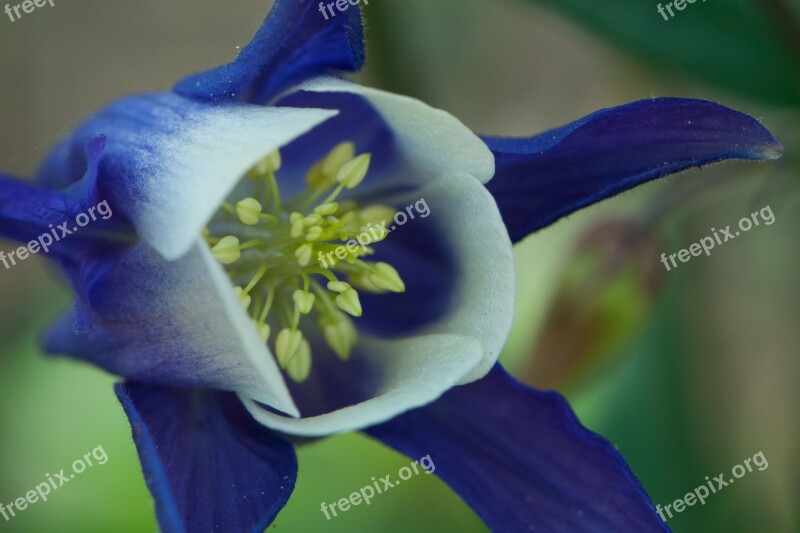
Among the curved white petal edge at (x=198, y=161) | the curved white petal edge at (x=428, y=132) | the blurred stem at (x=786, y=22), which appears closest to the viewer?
the curved white petal edge at (x=198, y=161)

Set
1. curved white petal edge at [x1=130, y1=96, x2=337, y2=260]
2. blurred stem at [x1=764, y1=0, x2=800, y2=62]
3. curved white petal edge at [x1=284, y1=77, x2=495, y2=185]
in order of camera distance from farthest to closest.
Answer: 1. blurred stem at [x1=764, y1=0, x2=800, y2=62]
2. curved white petal edge at [x1=284, y1=77, x2=495, y2=185]
3. curved white petal edge at [x1=130, y1=96, x2=337, y2=260]

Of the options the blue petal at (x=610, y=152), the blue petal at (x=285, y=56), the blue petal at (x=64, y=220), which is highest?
the blue petal at (x=285, y=56)

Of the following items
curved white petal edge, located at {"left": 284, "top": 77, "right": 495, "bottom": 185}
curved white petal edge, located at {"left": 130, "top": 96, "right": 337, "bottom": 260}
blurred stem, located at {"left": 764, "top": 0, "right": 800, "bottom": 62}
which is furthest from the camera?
blurred stem, located at {"left": 764, "top": 0, "right": 800, "bottom": 62}

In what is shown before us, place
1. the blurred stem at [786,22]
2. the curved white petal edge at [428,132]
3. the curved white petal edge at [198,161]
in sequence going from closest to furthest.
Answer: the curved white petal edge at [198,161]
the curved white petal edge at [428,132]
the blurred stem at [786,22]

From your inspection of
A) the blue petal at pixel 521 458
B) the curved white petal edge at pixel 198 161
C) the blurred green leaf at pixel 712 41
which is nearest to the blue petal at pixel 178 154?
the curved white petal edge at pixel 198 161

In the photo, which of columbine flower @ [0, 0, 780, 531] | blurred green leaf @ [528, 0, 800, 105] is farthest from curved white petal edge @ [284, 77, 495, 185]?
blurred green leaf @ [528, 0, 800, 105]

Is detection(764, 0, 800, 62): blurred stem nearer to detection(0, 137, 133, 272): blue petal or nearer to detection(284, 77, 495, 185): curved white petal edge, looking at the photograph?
detection(284, 77, 495, 185): curved white petal edge

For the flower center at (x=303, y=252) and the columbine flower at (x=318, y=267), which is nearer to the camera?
the columbine flower at (x=318, y=267)

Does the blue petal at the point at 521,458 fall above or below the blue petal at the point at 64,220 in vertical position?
below

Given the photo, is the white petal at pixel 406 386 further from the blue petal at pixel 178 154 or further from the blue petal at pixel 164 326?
the blue petal at pixel 178 154
